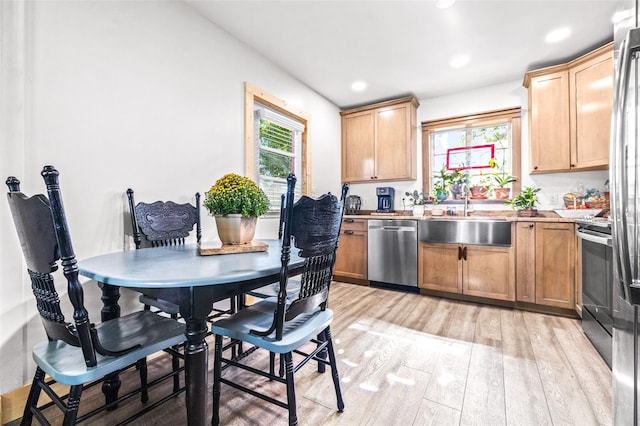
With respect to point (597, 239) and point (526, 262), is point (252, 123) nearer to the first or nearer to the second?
point (597, 239)

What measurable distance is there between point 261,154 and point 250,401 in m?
2.38

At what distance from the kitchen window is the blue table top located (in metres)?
1.56

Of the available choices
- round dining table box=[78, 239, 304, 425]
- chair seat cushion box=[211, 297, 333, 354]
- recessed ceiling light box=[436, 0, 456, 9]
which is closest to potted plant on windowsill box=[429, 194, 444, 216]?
recessed ceiling light box=[436, 0, 456, 9]

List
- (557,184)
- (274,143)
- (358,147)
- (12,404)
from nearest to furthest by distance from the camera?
(12,404), (557,184), (274,143), (358,147)

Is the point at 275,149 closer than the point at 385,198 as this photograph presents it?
Yes

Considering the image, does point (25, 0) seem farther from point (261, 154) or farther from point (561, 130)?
point (561, 130)

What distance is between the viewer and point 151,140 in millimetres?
2047

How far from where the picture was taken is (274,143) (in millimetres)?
3336

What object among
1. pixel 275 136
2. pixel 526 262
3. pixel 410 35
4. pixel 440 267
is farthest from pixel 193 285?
pixel 526 262

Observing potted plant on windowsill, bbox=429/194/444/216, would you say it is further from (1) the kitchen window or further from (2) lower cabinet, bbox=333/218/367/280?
(1) the kitchen window

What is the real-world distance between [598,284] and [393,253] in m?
1.82

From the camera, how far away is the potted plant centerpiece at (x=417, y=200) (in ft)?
12.4

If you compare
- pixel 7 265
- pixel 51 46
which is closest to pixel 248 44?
pixel 51 46

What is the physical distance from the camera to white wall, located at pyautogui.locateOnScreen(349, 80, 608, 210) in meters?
3.14
